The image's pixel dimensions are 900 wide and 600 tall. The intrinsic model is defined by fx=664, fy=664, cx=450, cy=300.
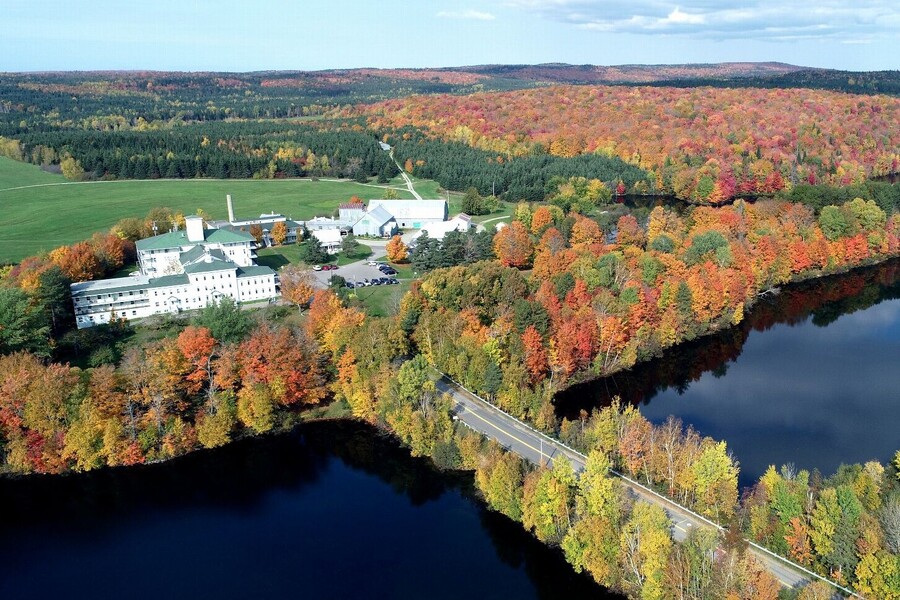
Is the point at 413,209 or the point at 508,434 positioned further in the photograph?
the point at 413,209

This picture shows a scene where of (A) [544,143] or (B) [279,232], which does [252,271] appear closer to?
(B) [279,232]

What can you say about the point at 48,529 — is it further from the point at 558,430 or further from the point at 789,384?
the point at 789,384

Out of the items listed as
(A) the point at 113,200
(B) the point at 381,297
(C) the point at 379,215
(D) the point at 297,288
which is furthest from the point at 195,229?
(A) the point at 113,200

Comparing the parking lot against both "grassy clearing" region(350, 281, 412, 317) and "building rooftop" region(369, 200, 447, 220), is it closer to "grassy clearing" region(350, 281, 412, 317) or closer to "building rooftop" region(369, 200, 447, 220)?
"grassy clearing" region(350, 281, 412, 317)

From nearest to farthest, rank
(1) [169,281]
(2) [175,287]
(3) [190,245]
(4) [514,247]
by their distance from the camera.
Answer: (2) [175,287]
(1) [169,281]
(3) [190,245]
(4) [514,247]

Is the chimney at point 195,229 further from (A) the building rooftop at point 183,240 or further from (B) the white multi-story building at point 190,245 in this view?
(A) the building rooftop at point 183,240

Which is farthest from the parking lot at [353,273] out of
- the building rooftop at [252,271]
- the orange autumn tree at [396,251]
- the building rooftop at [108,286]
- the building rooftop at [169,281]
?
the building rooftop at [108,286]

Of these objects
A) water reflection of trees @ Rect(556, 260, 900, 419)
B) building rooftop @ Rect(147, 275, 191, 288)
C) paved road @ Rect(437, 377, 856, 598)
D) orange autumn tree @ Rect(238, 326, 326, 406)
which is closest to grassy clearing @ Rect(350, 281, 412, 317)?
orange autumn tree @ Rect(238, 326, 326, 406)
